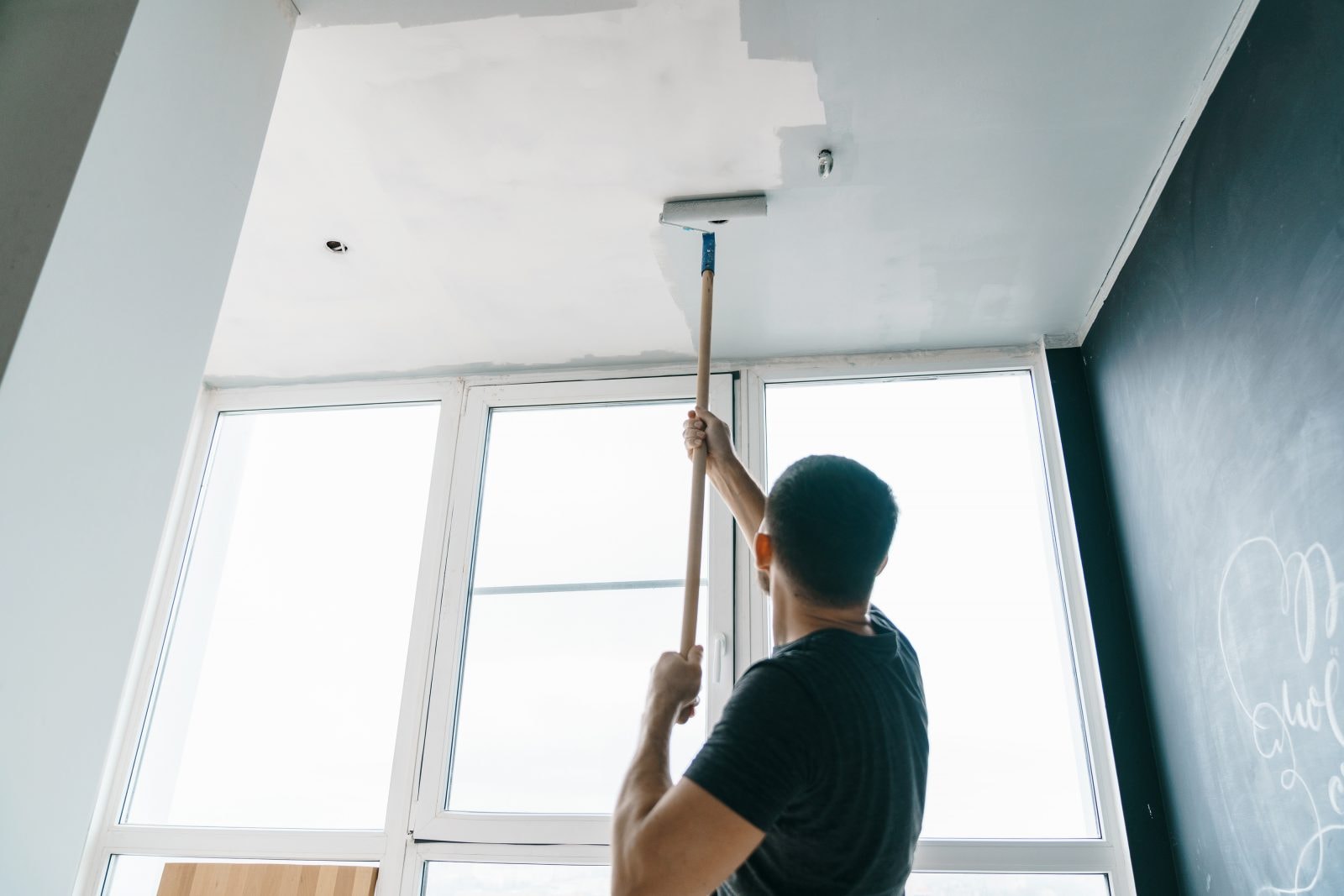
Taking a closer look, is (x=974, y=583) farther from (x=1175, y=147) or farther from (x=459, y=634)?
(x=459, y=634)

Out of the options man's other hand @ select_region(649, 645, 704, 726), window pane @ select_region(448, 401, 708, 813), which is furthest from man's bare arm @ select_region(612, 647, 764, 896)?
window pane @ select_region(448, 401, 708, 813)

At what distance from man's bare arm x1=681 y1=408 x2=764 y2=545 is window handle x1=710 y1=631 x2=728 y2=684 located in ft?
2.38

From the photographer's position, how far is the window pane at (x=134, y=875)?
7.58 feet

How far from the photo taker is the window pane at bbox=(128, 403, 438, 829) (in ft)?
7.80

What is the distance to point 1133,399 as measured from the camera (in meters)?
2.00

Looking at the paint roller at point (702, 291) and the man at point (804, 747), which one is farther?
the paint roller at point (702, 291)

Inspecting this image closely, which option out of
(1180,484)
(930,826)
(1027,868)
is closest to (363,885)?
(930,826)

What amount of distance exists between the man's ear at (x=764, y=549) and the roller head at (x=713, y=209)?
0.98 meters

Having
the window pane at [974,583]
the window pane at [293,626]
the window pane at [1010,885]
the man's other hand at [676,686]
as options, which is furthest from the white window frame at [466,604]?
the man's other hand at [676,686]

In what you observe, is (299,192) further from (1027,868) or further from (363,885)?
(1027,868)

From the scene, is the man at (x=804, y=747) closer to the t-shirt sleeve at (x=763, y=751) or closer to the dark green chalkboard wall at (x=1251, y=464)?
the t-shirt sleeve at (x=763, y=751)

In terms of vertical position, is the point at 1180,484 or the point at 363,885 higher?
the point at 1180,484

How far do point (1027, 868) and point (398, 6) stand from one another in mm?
2344

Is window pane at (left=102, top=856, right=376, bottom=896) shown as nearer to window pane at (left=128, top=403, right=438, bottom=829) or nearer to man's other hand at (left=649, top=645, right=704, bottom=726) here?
window pane at (left=128, top=403, right=438, bottom=829)
